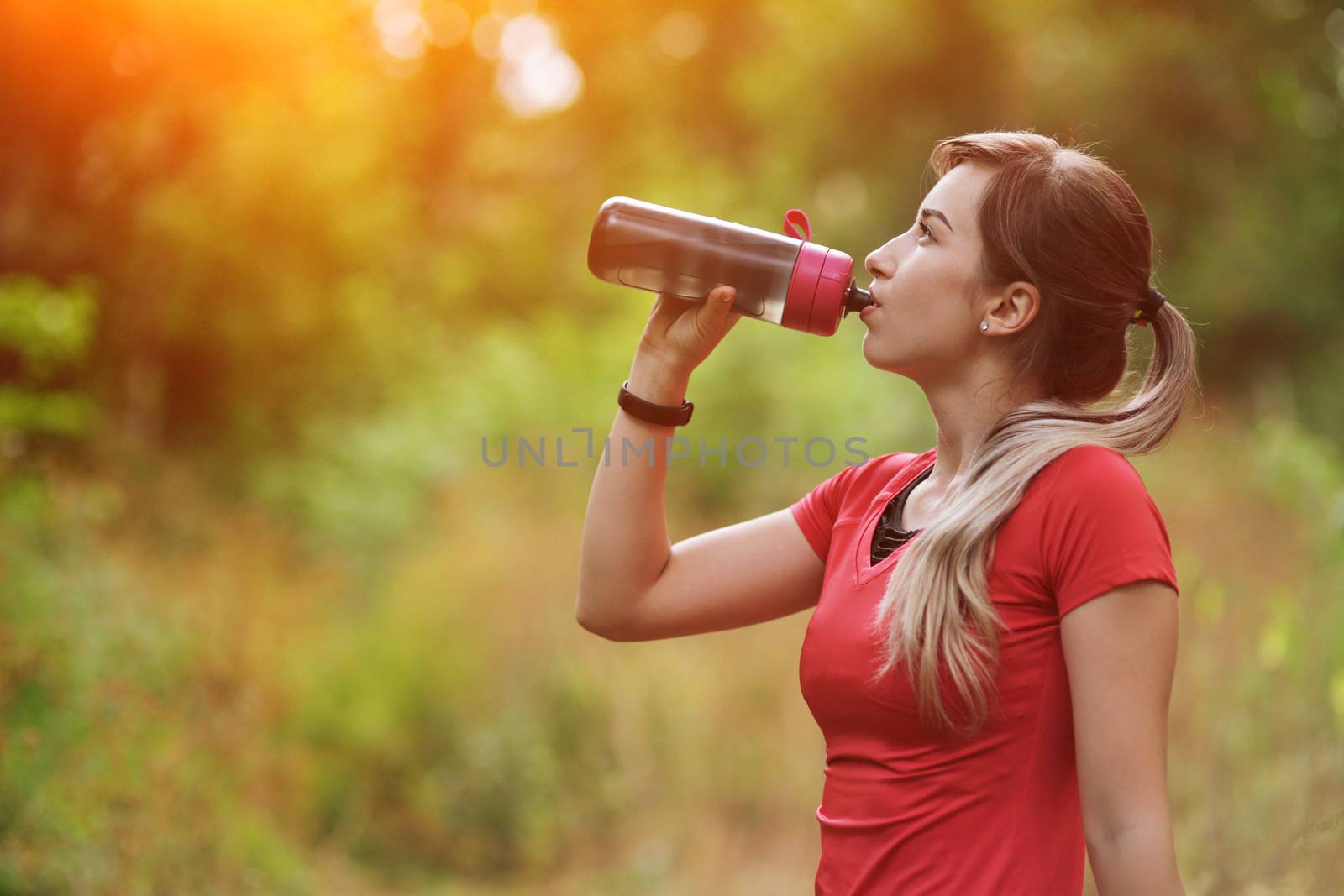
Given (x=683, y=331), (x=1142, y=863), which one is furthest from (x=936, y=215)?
(x=1142, y=863)

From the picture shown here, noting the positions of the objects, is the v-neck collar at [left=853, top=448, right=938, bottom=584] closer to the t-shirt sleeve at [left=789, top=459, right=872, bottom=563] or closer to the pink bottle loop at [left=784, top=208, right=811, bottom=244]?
the t-shirt sleeve at [left=789, top=459, right=872, bottom=563]

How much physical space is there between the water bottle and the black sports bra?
0.25 metres

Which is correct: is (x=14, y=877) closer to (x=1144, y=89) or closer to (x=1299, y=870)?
(x=1299, y=870)

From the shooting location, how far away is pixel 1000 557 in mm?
1343

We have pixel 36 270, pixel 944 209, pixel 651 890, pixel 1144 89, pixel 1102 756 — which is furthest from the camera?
pixel 1144 89

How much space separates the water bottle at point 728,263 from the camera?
166 cm

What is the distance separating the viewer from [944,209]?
5.08ft

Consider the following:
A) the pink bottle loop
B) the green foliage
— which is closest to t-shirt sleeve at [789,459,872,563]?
the pink bottle loop

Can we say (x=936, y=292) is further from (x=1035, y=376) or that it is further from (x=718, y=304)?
(x=718, y=304)

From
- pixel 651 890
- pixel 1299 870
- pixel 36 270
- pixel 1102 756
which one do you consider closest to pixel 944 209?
pixel 1102 756

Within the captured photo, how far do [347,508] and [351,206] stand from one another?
2939 mm

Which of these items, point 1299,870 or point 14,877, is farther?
point 14,877

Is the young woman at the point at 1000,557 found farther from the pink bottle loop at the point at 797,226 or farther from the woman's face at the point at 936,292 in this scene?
the pink bottle loop at the point at 797,226

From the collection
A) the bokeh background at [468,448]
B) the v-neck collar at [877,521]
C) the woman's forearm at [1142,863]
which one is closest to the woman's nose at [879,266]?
the v-neck collar at [877,521]
